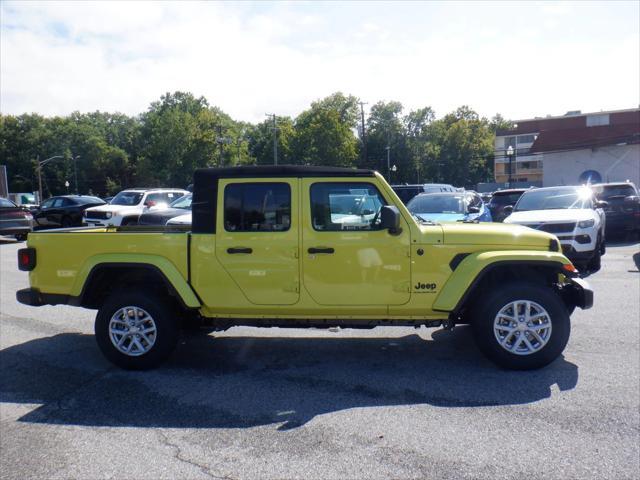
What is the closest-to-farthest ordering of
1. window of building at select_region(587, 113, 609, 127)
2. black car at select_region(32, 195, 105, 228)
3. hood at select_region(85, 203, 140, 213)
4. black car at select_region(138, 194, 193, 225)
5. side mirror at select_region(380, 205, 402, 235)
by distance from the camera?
side mirror at select_region(380, 205, 402, 235), black car at select_region(138, 194, 193, 225), hood at select_region(85, 203, 140, 213), black car at select_region(32, 195, 105, 228), window of building at select_region(587, 113, 609, 127)

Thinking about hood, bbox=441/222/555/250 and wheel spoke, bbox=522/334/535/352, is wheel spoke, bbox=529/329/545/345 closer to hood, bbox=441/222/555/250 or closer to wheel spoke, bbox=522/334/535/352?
wheel spoke, bbox=522/334/535/352

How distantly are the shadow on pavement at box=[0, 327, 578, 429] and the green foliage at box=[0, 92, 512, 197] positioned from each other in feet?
187

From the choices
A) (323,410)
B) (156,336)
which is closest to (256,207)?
(156,336)

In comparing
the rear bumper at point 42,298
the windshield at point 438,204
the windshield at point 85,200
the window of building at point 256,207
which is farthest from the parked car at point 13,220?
the window of building at point 256,207

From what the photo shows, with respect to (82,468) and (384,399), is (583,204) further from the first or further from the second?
(82,468)

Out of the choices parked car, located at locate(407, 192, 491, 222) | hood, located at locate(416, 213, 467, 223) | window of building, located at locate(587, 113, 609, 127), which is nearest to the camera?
hood, located at locate(416, 213, 467, 223)

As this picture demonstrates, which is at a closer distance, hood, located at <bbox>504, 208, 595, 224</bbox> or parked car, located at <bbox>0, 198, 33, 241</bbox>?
hood, located at <bbox>504, 208, 595, 224</bbox>

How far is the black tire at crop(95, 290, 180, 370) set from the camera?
5.77 m

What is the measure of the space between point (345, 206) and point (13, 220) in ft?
57.1

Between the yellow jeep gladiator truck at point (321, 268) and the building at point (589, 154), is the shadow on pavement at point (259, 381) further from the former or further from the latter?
the building at point (589, 154)

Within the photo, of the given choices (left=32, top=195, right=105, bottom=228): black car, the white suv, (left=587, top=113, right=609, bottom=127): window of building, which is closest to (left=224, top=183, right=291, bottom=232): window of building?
the white suv

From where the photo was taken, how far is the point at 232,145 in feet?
251

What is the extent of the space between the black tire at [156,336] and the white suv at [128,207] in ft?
46.5

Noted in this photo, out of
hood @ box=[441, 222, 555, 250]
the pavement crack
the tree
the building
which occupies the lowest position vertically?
the pavement crack
